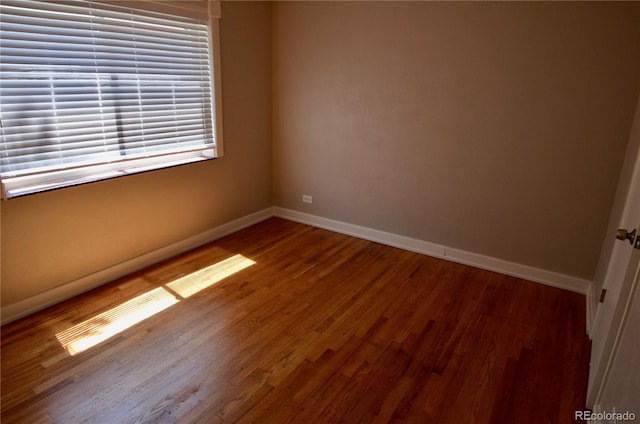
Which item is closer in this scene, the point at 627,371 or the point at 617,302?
the point at 627,371

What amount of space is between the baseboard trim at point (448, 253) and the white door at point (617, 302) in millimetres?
823

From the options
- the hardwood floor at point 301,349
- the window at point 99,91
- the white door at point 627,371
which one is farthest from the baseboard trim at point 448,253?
the white door at point 627,371

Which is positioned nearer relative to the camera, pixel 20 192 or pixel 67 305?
pixel 20 192

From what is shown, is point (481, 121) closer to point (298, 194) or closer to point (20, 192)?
point (298, 194)

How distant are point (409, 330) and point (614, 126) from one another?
1.97 meters

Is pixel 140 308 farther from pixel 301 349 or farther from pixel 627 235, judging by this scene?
pixel 627 235

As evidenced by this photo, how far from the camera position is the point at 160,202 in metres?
A: 3.29

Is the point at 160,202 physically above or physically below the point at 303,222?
above

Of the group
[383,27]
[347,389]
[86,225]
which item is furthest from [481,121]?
[86,225]

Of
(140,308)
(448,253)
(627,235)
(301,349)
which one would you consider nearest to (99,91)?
(140,308)

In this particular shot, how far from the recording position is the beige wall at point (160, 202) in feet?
8.32

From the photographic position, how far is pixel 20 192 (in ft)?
8.04

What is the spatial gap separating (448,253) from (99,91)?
119 inches

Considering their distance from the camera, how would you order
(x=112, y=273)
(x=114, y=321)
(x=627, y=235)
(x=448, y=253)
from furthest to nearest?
(x=448, y=253) → (x=112, y=273) → (x=114, y=321) → (x=627, y=235)
